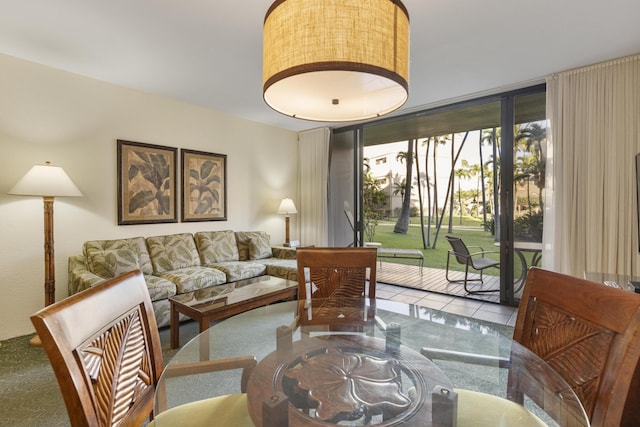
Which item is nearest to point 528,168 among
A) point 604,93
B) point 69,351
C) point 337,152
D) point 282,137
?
point 604,93

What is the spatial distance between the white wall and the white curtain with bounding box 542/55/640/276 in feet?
13.5

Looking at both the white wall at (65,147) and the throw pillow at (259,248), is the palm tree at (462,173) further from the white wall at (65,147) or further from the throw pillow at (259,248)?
the white wall at (65,147)

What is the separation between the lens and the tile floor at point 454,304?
3248 millimetres

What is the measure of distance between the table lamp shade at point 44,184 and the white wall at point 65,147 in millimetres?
Answer: 365

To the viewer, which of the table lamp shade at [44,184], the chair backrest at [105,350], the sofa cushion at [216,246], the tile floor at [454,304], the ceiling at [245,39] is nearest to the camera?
the chair backrest at [105,350]

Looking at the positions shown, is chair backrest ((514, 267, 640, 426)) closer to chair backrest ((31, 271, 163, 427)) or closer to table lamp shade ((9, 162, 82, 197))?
chair backrest ((31, 271, 163, 427))

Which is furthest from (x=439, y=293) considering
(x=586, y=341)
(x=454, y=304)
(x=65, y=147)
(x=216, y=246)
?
(x=65, y=147)

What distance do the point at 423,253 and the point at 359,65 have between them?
433 cm

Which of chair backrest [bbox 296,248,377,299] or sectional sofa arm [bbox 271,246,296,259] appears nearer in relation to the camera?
chair backrest [bbox 296,248,377,299]

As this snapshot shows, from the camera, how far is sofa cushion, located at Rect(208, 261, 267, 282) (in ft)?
11.4

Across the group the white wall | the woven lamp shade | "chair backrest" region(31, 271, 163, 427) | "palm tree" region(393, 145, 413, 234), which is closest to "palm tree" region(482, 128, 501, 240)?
"palm tree" region(393, 145, 413, 234)

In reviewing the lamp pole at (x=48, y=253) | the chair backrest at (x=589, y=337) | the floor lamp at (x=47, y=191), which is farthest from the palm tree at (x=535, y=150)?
the lamp pole at (x=48, y=253)

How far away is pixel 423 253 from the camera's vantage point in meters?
4.88

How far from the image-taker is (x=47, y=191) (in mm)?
2578
